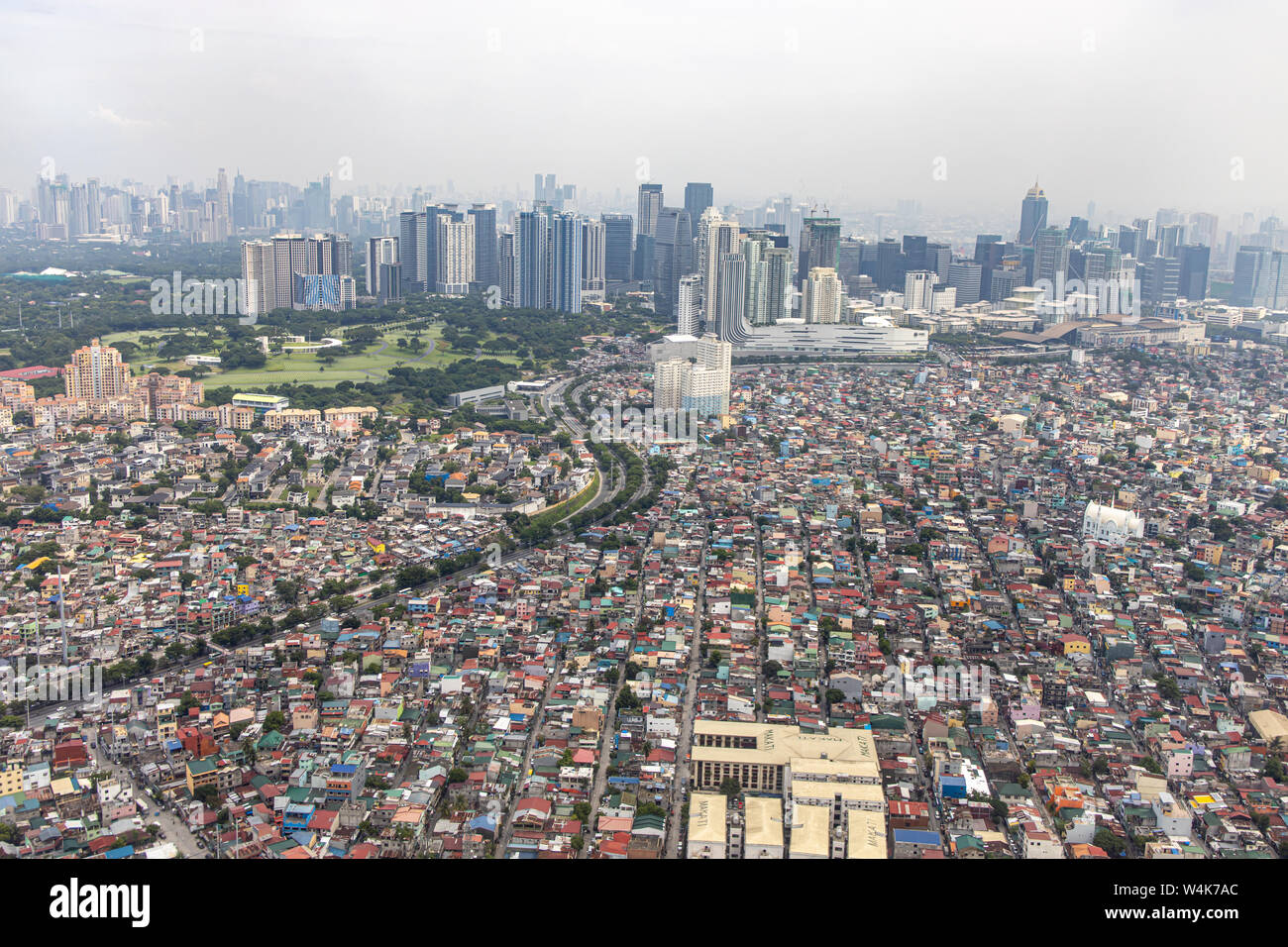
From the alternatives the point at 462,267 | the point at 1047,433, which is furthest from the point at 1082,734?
the point at 462,267

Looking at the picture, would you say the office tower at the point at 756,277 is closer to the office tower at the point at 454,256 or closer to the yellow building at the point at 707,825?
the office tower at the point at 454,256

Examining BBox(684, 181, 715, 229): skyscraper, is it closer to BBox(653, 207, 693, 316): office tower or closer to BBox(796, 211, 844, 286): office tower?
Answer: BBox(653, 207, 693, 316): office tower

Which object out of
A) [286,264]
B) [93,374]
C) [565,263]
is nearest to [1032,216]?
[565,263]

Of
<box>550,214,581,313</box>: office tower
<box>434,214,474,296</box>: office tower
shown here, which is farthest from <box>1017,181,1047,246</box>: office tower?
<box>434,214,474,296</box>: office tower

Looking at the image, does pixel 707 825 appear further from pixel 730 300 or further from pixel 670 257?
pixel 670 257
